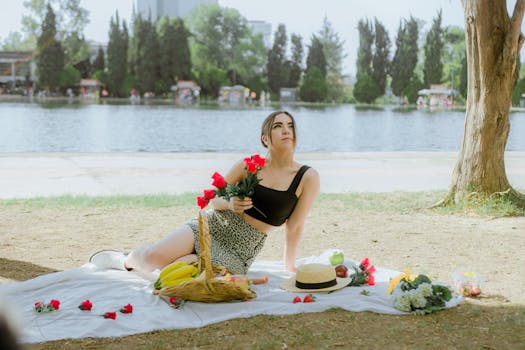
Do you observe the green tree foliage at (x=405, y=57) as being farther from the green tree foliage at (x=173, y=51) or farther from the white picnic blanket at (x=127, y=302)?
the white picnic blanket at (x=127, y=302)

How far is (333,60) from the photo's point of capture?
308 ft

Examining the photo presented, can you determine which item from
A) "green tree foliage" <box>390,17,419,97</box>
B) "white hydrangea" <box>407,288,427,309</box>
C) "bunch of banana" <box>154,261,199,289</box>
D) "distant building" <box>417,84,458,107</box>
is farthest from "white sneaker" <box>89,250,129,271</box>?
"green tree foliage" <box>390,17,419,97</box>

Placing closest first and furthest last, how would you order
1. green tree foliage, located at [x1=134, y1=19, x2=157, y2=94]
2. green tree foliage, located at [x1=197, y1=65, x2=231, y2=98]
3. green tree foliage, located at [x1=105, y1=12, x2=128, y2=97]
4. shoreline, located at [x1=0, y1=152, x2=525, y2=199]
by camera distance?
1. shoreline, located at [x1=0, y1=152, x2=525, y2=199]
2. green tree foliage, located at [x1=134, y1=19, x2=157, y2=94]
3. green tree foliage, located at [x1=105, y1=12, x2=128, y2=97]
4. green tree foliage, located at [x1=197, y1=65, x2=231, y2=98]

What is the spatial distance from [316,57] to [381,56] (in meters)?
8.88

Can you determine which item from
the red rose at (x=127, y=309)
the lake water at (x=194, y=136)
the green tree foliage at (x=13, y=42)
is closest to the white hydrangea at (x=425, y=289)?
the red rose at (x=127, y=309)

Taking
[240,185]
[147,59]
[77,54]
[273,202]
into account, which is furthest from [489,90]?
[77,54]

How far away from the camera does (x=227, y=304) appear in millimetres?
3842

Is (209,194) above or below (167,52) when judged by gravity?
below

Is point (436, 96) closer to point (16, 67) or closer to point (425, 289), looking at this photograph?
point (16, 67)

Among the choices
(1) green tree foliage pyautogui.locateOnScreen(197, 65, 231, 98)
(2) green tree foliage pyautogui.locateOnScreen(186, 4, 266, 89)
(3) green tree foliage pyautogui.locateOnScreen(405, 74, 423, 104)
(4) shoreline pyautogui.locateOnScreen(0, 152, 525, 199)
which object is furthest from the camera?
(2) green tree foliage pyautogui.locateOnScreen(186, 4, 266, 89)

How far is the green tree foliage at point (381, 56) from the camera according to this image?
76500 mm

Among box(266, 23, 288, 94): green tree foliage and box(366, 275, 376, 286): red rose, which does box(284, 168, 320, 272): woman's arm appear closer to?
box(366, 275, 376, 286): red rose

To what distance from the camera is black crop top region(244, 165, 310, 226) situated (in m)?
4.19

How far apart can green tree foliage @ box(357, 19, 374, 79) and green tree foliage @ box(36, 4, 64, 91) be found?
1394 inches
